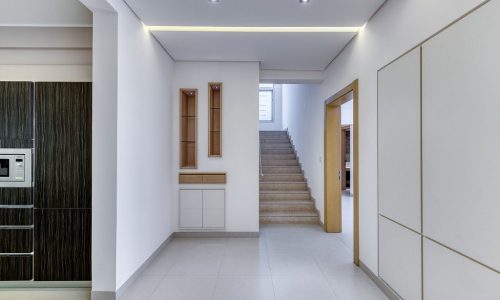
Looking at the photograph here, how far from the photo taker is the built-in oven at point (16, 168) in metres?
3.33

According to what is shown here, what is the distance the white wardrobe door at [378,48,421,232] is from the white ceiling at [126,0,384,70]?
0.99m

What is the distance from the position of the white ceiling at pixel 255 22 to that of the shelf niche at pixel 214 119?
631 mm

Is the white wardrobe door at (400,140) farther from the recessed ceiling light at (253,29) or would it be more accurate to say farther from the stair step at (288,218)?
the stair step at (288,218)

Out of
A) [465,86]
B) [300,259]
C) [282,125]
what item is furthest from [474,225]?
[282,125]

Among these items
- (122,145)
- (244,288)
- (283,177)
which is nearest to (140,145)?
(122,145)

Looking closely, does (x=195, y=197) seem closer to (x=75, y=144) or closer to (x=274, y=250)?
(x=274, y=250)

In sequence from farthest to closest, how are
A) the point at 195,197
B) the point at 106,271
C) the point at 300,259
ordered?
the point at 195,197, the point at 300,259, the point at 106,271

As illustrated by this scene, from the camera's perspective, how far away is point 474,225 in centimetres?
196

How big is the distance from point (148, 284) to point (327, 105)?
4362 millimetres

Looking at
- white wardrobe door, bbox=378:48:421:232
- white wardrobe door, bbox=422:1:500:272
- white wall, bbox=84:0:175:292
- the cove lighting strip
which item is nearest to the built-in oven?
white wall, bbox=84:0:175:292

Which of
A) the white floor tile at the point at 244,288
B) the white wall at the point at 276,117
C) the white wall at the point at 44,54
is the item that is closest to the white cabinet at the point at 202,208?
the white floor tile at the point at 244,288

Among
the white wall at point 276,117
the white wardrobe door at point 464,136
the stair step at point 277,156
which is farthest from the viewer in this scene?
the white wall at point 276,117

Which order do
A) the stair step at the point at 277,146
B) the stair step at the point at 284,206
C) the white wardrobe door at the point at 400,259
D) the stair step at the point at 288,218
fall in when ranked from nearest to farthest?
the white wardrobe door at the point at 400,259 → the stair step at the point at 288,218 → the stair step at the point at 284,206 → the stair step at the point at 277,146

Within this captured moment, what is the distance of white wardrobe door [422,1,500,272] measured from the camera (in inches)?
71.6
